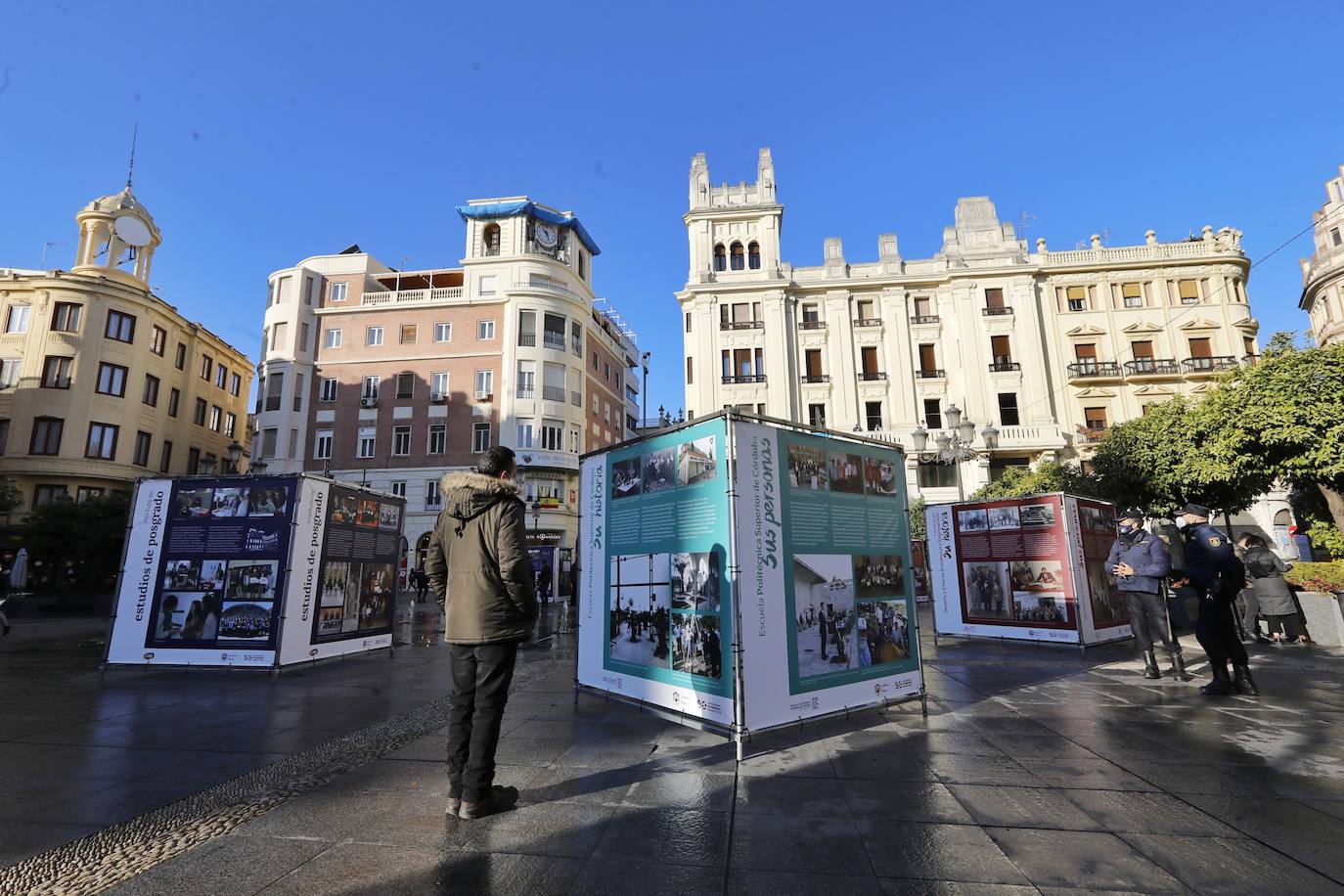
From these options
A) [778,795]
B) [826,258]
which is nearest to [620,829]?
[778,795]

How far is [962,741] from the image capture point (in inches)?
195

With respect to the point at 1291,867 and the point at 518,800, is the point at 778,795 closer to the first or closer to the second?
the point at 518,800

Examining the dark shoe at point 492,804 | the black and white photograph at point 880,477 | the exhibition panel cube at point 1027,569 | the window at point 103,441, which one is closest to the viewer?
the dark shoe at point 492,804

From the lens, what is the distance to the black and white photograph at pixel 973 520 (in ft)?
35.9

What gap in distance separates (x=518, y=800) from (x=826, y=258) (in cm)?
3833

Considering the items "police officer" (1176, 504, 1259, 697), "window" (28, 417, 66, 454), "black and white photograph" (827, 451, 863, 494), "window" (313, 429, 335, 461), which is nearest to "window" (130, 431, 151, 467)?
"window" (28, 417, 66, 454)

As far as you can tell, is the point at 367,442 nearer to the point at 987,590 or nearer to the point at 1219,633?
the point at 987,590

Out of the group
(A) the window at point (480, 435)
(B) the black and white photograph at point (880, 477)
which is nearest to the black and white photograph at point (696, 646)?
(B) the black and white photograph at point (880, 477)

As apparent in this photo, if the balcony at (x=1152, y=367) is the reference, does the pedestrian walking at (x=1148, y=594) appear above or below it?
below

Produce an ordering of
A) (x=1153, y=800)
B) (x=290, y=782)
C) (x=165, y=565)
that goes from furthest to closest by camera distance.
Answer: (x=165, y=565) < (x=290, y=782) < (x=1153, y=800)

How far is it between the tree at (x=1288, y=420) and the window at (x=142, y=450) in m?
42.6

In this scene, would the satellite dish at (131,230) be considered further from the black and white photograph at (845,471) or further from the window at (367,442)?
the black and white photograph at (845,471)

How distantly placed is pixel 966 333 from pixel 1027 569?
91.4 ft

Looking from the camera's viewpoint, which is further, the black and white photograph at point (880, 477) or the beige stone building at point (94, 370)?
the beige stone building at point (94, 370)
